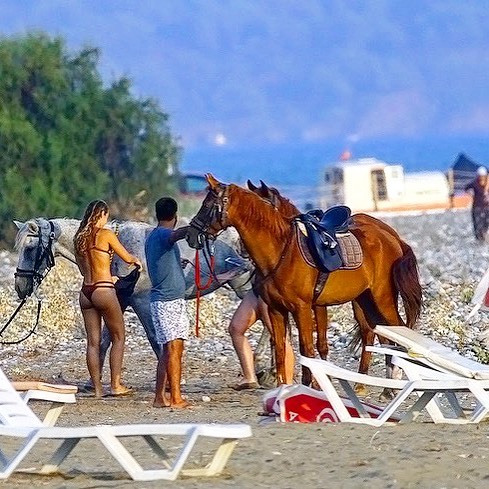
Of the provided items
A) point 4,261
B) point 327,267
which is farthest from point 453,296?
point 4,261

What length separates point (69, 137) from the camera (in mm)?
29844

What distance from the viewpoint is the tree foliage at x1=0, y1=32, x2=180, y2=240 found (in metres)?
28.6

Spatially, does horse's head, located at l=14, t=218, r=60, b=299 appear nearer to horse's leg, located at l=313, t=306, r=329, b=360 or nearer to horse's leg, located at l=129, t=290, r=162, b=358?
horse's leg, located at l=129, t=290, r=162, b=358

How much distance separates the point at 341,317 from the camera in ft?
52.5

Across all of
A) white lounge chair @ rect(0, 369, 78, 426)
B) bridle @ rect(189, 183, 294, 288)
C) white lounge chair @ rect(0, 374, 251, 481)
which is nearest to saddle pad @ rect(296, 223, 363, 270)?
bridle @ rect(189, 183, 294, 288)

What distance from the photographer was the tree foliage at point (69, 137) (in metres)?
28.6

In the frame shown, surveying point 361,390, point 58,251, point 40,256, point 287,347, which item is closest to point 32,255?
point 40,256

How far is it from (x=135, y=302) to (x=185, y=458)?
4.75 m

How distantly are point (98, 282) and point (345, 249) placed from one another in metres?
1.86

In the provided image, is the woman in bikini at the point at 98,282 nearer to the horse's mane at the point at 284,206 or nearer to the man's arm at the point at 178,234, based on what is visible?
the man's arm at the point at 178,234

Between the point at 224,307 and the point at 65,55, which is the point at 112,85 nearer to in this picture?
the point at 65,55

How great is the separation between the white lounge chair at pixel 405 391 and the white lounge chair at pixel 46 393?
61.4 inches

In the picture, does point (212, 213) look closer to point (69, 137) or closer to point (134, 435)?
point (134, 435)

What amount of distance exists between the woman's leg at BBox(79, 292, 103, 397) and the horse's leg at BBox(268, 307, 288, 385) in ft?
4.70
